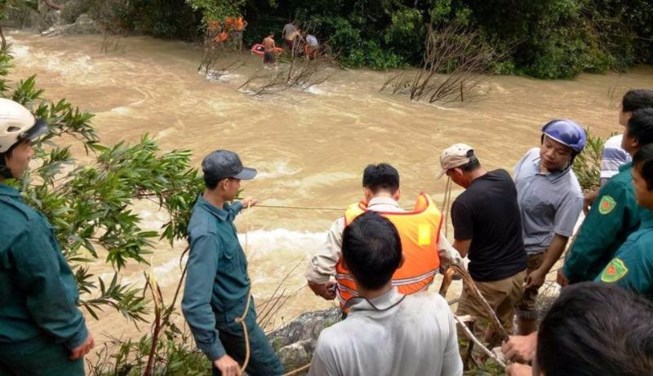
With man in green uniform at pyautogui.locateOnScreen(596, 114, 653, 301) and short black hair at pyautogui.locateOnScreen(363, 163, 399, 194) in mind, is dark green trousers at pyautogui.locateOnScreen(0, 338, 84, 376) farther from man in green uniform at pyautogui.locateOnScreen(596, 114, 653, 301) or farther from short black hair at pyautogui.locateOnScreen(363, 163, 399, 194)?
man in green uniform at pyautogui.locateOnScreen(596, 114, 653, 301)

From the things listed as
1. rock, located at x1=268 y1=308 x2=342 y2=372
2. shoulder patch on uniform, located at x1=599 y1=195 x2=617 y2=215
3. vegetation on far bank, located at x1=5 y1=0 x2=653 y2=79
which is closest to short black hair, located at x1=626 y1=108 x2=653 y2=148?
shoulder patch on uniform, located at x1=599 y1=195 x2=617 y2=215

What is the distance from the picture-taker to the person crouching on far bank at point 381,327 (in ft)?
5.70

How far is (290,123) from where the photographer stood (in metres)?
10.5

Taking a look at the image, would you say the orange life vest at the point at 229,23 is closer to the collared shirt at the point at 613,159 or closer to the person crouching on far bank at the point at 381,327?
the collared shirt at the point at 613,159

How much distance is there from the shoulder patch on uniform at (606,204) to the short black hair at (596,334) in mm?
1592

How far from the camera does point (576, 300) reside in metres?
1.14

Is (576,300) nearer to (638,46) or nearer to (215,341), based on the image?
(215,341)

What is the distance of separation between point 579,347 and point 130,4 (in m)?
17.5

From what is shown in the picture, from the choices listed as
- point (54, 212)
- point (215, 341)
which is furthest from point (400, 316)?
point (54, 212)

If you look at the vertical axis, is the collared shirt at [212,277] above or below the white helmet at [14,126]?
below

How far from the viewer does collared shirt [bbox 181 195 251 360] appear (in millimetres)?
2533

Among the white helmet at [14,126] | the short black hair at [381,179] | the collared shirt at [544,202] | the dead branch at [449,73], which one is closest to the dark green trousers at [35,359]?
the white helmet at [14,126]

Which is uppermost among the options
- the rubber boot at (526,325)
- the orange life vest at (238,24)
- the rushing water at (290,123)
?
the orange life vest at (238,24)

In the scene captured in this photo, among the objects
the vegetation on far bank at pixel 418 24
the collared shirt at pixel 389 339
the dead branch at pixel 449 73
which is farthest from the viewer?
the vegetation on far bank at pixel 418 24
